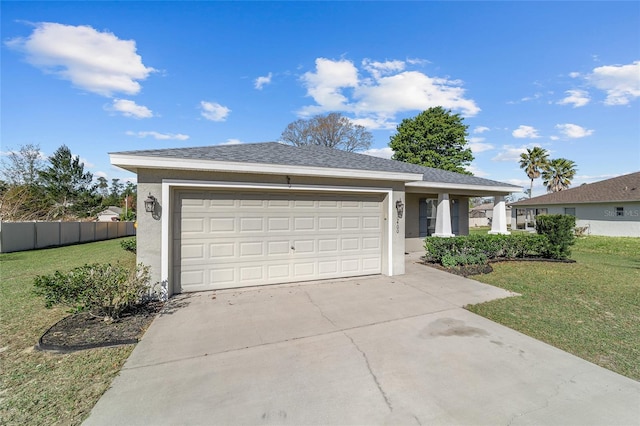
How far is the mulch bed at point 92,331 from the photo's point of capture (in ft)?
11.7

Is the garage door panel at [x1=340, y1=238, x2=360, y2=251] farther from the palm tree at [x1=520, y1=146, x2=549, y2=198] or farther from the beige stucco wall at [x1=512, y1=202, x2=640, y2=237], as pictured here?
the palm tree at [x1=520, y1=146, x2=549, y2=198]

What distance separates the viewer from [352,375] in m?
2.92

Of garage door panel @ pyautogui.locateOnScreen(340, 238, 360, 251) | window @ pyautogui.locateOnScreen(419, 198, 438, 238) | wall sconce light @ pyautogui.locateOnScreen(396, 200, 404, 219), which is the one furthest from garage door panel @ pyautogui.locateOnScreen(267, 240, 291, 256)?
window @ pyautogui.locateOnScreen(419, 198, 438, 238)

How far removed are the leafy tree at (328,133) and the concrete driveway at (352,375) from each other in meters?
27.0

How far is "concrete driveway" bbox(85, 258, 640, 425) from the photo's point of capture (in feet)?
7.70

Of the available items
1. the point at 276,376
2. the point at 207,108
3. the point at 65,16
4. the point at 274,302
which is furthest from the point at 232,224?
the point at 207,108

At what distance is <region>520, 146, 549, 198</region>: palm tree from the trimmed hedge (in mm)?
28572

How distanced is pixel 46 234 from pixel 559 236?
25027 millimetres

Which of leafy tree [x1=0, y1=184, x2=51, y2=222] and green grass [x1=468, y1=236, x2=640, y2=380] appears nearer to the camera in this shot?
green grass [x1=468, y1=236, x2=640, y2=380]

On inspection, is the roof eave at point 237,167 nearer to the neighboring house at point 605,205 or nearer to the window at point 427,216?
the window at point 427,216

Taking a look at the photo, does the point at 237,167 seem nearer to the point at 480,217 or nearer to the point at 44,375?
the point at 44,375

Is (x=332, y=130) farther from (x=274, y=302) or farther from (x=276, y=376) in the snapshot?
(x=276, y=376)

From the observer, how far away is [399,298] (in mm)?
5586

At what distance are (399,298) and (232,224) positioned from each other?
4007 millimetres
